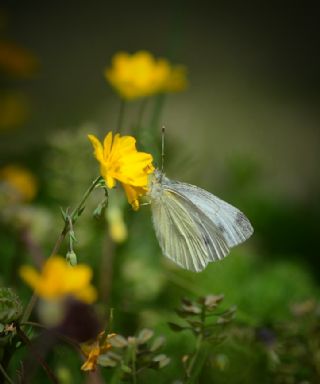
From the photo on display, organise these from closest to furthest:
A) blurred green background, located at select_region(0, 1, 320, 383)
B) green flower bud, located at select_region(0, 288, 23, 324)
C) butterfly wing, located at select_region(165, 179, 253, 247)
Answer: green flower bud, located at select_region(0, 288, 23, 324) → butterfly wing, located at select_region(165, 179, 253, 247) → blurred green background, located at select_region(0, 1, 320, 383)

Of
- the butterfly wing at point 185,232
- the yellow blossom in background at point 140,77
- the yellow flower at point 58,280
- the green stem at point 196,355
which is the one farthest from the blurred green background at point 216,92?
the yellow flower at point 58,280

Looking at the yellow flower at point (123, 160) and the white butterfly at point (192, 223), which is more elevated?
the yellow flower at point (123, 160)

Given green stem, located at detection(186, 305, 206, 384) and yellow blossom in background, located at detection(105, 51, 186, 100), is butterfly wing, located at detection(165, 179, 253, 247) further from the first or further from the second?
yellow blossom in background, located at detection(105, 51, 186, 100)

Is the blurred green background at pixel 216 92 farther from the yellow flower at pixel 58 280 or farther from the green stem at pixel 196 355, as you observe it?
the yellow flower at pixel 58 280

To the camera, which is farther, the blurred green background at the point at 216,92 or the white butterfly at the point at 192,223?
the blurred green background at the point at 216,92

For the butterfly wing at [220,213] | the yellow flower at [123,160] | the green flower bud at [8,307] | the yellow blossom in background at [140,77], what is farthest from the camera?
the yellow blossom in background at [140,77]

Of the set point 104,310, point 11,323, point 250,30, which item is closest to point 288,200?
point 250,30

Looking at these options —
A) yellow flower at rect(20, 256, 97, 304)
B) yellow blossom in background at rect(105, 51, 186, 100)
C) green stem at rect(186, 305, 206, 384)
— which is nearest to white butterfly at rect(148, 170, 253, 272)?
green stem at rect(186, 305, 206, 384)
